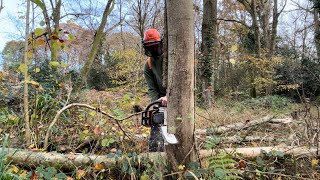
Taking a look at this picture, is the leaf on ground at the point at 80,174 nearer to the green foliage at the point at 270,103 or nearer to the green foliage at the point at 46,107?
the green foliage at the point at 46,107

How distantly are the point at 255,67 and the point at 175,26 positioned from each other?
15.2m

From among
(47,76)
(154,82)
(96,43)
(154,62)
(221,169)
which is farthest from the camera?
(96,43)

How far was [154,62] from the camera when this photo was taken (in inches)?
136

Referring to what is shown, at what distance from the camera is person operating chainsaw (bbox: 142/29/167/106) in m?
3.02

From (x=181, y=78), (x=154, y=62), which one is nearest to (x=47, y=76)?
(x=154, y=62)

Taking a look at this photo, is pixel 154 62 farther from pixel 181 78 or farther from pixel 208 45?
pixel 208 45

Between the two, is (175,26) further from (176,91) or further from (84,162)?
(84,162)

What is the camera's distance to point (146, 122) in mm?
2486

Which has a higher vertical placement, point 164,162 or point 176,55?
point 176,55

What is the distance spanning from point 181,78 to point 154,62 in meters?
1.30

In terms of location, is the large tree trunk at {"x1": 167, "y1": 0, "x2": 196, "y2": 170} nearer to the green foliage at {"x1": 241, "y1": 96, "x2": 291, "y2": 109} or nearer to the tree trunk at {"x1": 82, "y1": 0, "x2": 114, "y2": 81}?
the tree trunk at {"x1": 82, "y1": 0, "x2": 114, "y2": 81}

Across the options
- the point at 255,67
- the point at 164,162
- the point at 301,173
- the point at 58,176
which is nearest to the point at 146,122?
the point at 164,162

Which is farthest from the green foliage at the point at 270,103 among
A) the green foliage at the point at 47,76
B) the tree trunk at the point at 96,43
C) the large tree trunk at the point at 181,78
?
the large tree trunk at the point at 181,78

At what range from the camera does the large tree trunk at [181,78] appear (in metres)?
2.20
